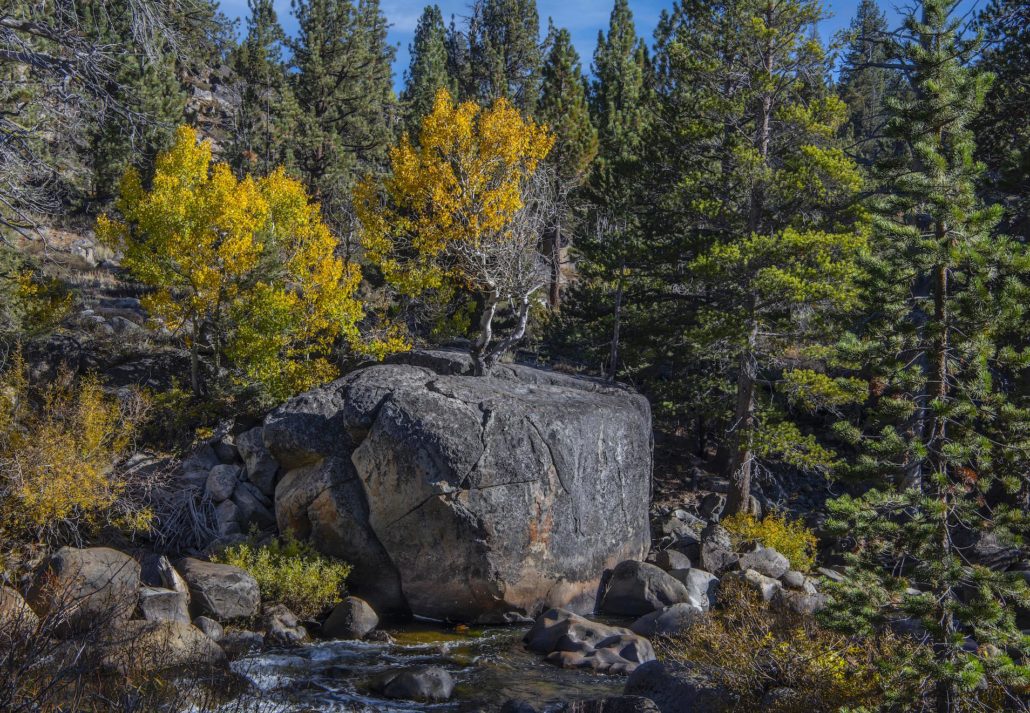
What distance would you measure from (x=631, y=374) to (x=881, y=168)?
16.3 metres

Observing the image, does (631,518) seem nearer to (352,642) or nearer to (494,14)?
(352,642)

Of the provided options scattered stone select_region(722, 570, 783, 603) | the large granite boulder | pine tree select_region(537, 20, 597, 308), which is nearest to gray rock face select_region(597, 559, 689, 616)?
the large granite boulder

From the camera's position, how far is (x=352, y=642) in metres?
13.5

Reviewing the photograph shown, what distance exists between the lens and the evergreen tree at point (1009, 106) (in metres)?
16.2

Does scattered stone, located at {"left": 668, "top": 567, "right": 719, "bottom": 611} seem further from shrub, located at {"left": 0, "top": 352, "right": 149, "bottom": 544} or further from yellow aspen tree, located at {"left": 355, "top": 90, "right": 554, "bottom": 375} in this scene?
shrub, located at {"left": 0, "top": 352, "right": 149, "bottom": 544}

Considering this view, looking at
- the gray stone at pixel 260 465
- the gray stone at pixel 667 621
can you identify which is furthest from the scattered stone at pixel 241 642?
the gray stone at pixel 667 621

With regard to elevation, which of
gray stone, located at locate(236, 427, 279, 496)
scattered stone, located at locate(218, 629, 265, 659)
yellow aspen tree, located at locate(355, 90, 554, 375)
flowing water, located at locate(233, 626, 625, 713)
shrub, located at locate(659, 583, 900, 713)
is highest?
yellow aspen tree, located at locate(355, 90, 554, 375)

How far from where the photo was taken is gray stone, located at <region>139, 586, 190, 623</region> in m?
12.2

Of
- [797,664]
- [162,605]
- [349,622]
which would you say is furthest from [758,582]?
[162,605]

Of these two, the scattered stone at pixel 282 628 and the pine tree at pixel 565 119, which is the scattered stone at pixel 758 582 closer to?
the scattered stone at pixel 282 628

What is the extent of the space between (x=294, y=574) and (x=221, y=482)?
376cm

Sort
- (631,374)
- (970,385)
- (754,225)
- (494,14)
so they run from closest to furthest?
(970,385) < (754,225) < (631,374) < (494,14)

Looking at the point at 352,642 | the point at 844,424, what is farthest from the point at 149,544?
the point at 844,424

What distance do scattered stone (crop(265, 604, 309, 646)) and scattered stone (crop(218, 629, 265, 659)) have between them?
0.61 feet
